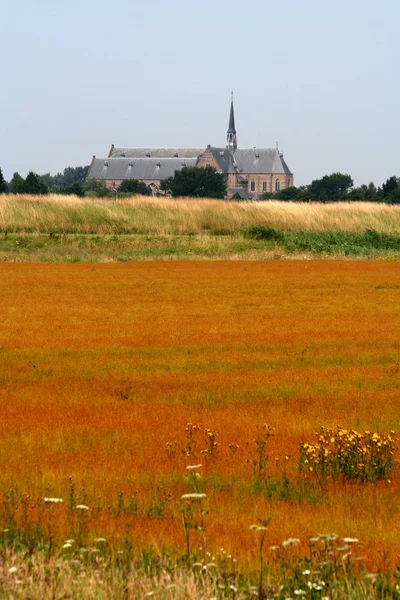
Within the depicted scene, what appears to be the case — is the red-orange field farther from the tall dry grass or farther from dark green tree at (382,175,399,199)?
dark green tree at (382,175,399,199)

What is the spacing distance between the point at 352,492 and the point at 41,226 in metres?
43.3

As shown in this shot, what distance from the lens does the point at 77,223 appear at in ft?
168

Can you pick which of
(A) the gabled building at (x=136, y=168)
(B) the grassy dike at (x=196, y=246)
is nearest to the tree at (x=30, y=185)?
(B) the grassy dike at (x=196, y=246)

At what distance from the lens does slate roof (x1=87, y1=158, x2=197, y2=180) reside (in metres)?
191

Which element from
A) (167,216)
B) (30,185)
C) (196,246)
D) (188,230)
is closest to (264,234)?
(196,246)

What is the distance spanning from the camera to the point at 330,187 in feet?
376

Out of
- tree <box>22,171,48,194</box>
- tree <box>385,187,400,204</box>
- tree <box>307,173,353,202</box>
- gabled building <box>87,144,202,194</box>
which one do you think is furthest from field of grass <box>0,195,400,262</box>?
gabled building <box>87,144,202,194</box>

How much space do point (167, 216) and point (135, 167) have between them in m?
143

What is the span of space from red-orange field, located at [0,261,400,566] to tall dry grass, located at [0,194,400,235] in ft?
80.8

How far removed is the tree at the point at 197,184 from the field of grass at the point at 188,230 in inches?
2094

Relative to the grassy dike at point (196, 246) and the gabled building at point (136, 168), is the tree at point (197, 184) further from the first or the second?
the gabled building at point (136, 168)

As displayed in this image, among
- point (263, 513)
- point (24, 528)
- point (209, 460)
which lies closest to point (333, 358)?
point (209, 460)

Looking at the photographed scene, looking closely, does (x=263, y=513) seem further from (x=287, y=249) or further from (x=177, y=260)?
(x=287, y=249)

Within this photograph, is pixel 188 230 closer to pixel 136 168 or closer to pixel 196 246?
pixel 196 246
